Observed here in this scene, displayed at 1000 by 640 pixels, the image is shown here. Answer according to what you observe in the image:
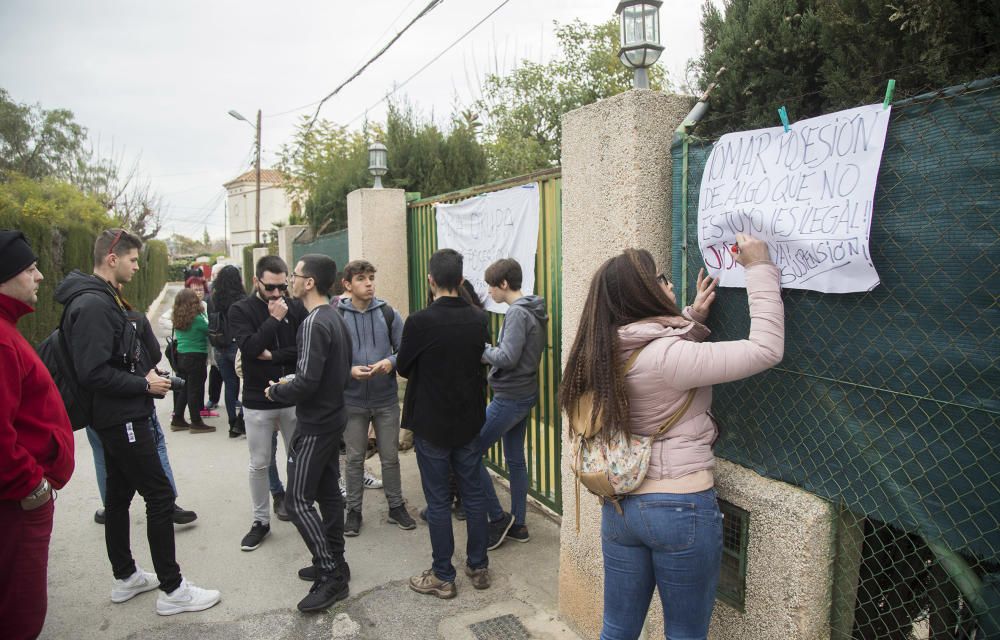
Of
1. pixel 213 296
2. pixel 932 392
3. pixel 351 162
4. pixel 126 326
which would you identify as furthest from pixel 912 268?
pixel 351 162

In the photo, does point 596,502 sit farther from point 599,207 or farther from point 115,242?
point 115,242

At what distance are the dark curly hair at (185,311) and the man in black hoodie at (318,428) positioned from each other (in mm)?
4095

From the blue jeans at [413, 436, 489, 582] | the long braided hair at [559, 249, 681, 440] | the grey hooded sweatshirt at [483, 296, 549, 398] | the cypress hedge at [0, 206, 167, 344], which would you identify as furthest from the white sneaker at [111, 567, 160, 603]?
the cypress hedge at [0, 206, 167, 344]

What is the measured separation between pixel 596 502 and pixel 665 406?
113 cm

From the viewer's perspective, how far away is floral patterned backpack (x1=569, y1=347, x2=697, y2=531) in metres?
2.10

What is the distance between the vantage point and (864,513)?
2.12 m

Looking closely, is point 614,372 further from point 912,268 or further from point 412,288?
point 412,288

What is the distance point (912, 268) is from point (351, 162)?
30.4 feet

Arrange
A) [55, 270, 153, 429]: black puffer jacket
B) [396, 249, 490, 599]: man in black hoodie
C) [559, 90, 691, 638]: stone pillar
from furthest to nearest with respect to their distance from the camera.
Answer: [396, 249, 490, 599]: man in black hoodie < [55, 270, 153, 429]: black puffer jacket < [559, 90, 691, 638]: stone pillar

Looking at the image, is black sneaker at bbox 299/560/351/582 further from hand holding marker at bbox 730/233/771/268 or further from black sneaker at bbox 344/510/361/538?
hand holding marker at bbox 730/233/771/268

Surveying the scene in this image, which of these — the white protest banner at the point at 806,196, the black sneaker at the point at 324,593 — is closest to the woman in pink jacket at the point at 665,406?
the white protest banner at the point at 806,196

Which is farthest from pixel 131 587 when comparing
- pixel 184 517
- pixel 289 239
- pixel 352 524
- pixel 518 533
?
pixel 289 239

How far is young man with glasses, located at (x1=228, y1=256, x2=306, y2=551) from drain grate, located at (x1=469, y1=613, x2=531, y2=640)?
5.74 ft

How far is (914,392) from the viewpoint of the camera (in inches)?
75.8
